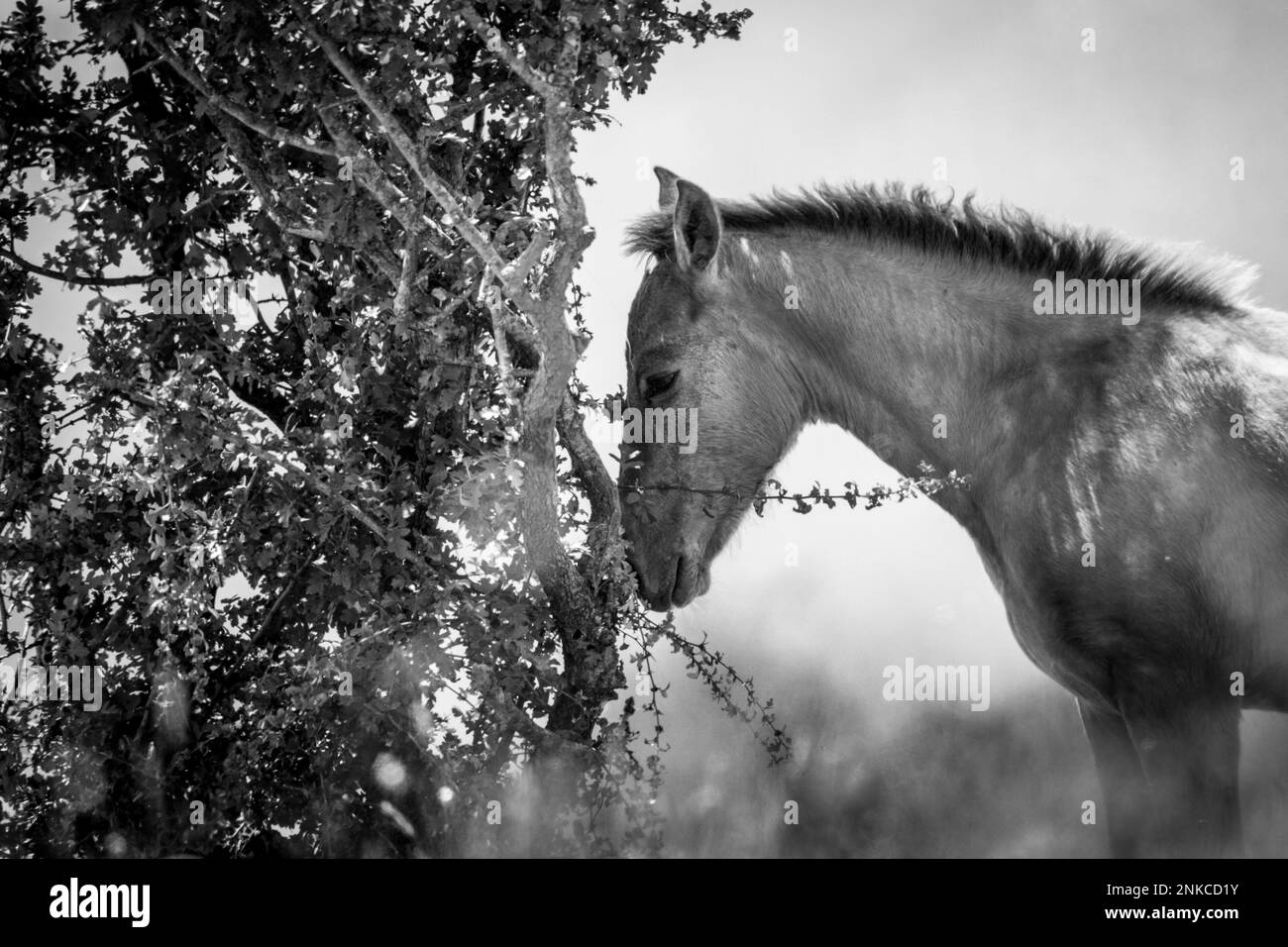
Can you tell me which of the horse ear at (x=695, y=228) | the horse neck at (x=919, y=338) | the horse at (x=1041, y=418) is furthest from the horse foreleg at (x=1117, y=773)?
the horse ear at (x=695, y=228)

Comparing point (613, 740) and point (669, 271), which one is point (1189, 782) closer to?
point (613, 740)

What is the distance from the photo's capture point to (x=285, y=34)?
15.0 feet

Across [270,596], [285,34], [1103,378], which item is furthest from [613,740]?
[285,34]

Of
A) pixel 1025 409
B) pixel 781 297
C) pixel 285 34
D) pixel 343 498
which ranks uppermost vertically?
pixel 285 34

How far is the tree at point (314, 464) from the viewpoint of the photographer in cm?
461

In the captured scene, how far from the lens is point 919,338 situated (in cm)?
516

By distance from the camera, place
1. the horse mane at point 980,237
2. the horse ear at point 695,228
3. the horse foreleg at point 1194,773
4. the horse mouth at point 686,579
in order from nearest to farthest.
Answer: the horse foreleg at point 1194,773, the horse ear at point 695,228, the horse mouth at point 686,579, the horse mane at point 980,237

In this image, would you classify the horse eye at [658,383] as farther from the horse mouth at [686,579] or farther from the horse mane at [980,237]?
the horse mouth at [686,579]

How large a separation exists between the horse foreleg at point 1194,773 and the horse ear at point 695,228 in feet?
9.12

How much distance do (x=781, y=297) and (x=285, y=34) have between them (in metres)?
2.49

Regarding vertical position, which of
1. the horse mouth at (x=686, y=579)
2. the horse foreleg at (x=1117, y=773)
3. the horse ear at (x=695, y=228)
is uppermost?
the horse ear at (x=695, y=228)

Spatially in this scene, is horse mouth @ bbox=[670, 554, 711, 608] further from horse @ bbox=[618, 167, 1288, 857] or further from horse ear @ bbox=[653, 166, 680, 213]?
horse ear @ bbox=[653, 166, 680, 213]

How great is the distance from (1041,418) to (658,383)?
1785mm

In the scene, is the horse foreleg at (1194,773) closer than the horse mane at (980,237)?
Yes
